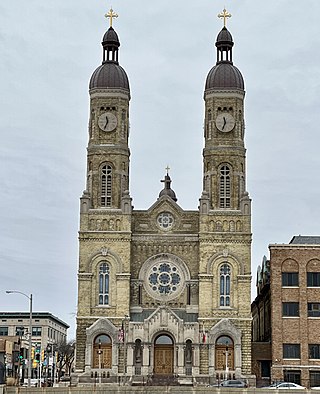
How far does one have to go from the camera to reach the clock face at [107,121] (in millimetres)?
89188

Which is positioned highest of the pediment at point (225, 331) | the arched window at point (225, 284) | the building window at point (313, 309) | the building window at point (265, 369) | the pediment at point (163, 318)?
the arched window at point (225, 284)

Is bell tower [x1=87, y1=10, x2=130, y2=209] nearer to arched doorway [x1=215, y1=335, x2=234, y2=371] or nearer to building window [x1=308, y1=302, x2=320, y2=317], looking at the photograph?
arched doorway [x1=215, y1=335, x2=234, y2=371]

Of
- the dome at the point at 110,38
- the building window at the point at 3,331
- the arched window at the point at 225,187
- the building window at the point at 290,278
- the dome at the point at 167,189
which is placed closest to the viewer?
the building window at the point at 290,278

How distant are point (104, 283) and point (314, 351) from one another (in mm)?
20308

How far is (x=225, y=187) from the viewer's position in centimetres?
8775

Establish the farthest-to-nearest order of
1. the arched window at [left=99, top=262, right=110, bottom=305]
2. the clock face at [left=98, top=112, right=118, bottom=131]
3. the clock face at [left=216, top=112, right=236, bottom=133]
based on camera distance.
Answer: the clock face at [left=98, top=112, right=118, bottom=131] → the clock face at [left=216, top=112, right=236, bottom=133] → the arched window at [left=99, top=262, right=110, bottom=305]

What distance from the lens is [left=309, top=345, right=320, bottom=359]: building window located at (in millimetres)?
81219

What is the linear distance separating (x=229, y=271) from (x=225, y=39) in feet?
79.0

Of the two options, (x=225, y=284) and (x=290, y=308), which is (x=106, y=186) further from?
(x=290, y=308)

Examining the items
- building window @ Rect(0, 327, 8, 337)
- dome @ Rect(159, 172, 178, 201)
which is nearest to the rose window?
dome @ Rect(159, 172, 178, 201)

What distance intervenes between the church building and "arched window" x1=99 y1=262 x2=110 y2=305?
0.35 feet

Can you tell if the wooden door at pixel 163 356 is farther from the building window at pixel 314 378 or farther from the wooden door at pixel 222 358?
the building window at pixel 314 378

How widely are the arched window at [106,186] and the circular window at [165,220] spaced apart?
5.16 m

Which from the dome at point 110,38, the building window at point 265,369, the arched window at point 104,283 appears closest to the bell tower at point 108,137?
the dome at point 110,38
